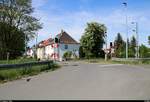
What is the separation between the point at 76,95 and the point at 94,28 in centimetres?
9480

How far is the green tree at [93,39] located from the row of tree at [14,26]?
117ft

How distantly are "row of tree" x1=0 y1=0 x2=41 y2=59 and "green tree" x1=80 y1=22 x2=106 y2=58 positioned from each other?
3551 cm

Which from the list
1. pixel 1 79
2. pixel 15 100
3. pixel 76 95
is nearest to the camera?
pixel 15 100

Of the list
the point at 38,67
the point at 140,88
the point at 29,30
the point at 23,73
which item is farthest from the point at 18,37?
the point at 140,88

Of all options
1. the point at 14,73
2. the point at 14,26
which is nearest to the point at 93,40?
the point at 14,26

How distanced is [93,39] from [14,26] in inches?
1498

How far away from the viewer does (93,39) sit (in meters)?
105

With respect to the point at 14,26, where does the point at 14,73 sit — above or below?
below

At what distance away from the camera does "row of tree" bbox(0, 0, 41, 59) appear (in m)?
69.5

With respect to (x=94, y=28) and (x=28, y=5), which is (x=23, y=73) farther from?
(x=94, y=28)

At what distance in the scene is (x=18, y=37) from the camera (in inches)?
2766

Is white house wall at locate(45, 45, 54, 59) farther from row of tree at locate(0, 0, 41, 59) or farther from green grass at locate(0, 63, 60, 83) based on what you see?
green grass at locate(0, 63, 60, 83)

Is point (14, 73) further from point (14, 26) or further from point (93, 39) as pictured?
point (93, 39)

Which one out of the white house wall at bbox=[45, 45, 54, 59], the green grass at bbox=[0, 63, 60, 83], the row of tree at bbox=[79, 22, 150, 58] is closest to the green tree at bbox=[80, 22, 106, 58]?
the row of tree at bbox=[79, 22, 150, 58]
